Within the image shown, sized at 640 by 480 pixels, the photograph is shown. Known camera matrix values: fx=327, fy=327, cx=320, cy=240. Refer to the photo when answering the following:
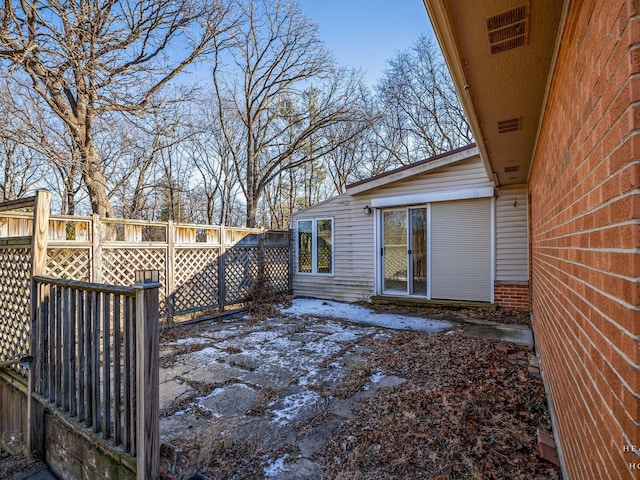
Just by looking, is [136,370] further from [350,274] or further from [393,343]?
[350,274]

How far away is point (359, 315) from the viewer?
6.59 metres

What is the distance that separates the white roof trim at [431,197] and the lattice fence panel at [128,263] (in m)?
4.64

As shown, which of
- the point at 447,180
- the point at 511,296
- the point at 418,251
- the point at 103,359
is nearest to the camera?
the point at 103,359

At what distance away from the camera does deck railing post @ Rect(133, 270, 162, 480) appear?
1798 millimetres

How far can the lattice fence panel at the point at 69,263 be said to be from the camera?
14.7 feet

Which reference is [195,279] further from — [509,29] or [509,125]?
[509,29]

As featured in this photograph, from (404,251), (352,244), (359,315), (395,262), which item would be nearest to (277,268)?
(352,244)

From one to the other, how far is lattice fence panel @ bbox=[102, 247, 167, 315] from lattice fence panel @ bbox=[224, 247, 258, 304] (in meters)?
1.48

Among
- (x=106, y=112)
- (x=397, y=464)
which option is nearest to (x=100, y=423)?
(x=397, y=464)

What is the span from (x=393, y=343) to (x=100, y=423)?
11.4ft

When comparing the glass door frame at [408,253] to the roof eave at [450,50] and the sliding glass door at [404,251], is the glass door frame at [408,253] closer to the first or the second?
the sliding glass door at [404,251]

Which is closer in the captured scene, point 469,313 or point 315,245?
point 469,313

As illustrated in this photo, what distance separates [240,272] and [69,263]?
3320mm

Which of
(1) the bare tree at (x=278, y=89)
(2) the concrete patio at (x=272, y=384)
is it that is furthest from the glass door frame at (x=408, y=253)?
(1) the bare tree at (x=278, y=89)
